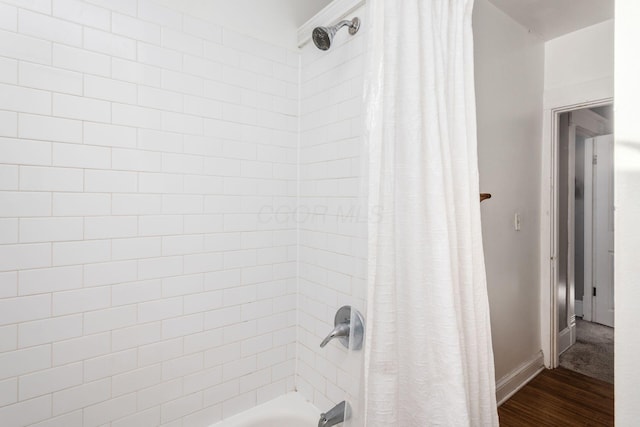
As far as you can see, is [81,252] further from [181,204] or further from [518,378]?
[518,378]

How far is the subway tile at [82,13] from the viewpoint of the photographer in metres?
1.07

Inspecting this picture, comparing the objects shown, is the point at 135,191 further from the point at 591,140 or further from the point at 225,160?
the point at 591,140

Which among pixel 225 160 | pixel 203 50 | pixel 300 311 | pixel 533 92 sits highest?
pixel 533 92

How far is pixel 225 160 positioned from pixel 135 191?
0.38m

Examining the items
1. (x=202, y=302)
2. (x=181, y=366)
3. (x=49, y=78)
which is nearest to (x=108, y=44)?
(x=49, y=78)

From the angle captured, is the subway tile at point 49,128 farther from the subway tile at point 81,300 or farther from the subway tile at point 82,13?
the subway tile at point 81,300

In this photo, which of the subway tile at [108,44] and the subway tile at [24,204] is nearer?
the subway tile at [24,204]

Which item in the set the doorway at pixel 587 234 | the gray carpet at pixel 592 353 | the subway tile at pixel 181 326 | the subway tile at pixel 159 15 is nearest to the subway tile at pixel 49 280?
the subway tile at pixel 181 326

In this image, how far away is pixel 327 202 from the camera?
4.92 ft

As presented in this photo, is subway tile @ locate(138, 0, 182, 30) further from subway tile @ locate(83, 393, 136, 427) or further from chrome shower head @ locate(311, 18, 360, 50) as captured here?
subway tile @ locate(83, 393, 136, 427)

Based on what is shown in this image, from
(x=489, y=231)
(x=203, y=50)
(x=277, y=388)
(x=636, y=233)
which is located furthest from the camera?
(x=489, y=231)

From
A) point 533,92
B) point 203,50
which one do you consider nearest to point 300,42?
point 203,50

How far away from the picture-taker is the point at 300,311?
5.45 ft

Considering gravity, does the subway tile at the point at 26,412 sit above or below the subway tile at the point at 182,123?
below
